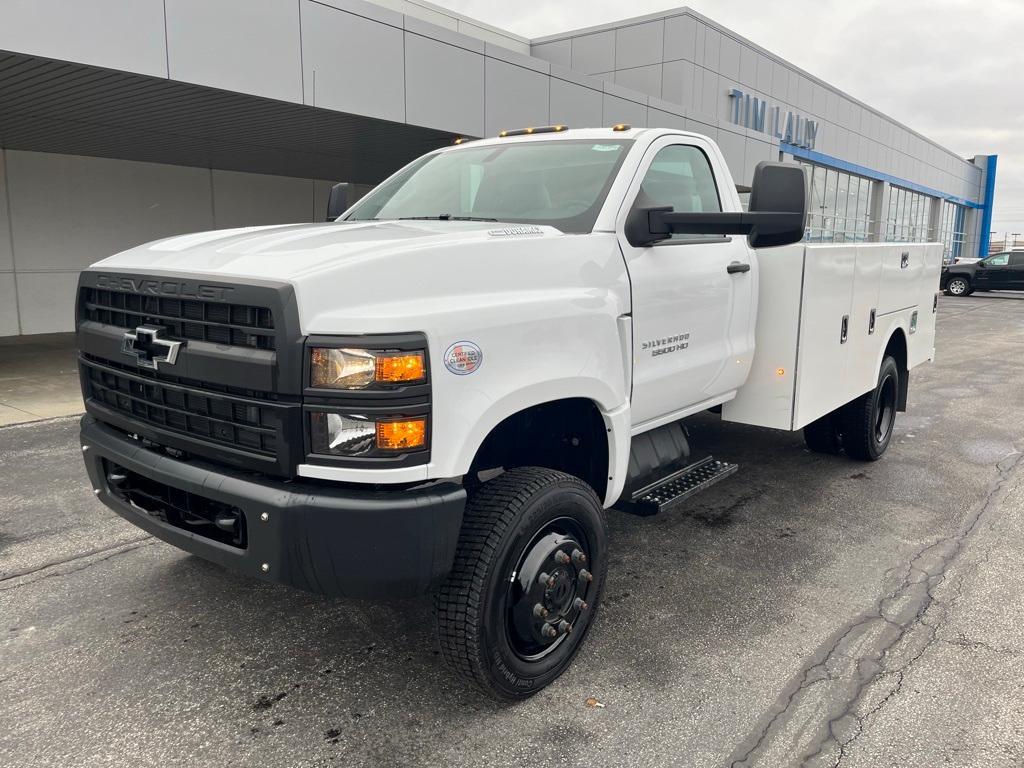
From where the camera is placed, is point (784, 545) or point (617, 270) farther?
point (784, 545)

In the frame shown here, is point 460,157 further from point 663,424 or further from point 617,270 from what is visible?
point 663,424

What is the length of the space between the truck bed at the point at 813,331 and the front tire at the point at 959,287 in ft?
92.8

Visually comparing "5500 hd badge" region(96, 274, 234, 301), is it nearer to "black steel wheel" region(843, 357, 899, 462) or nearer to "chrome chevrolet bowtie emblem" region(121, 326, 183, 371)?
"chrome chevrolet bowtie emblem" region(121, 326, 183, 371)

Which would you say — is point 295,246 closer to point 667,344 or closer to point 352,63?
point 667,344

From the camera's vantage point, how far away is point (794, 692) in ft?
9.60

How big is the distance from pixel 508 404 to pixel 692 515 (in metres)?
2.65

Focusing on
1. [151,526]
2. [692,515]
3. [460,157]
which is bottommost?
[692,515]

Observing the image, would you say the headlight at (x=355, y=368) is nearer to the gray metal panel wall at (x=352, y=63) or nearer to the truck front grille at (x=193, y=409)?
the truck front grille at (x=193, y=409)

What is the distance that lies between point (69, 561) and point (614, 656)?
9.52 feet

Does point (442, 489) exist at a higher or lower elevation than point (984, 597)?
higher

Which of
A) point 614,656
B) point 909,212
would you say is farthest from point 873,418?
point 909,212

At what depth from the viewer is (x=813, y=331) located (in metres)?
4.44

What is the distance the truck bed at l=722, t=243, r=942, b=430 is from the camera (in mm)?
4297

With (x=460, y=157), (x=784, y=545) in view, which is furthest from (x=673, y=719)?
(x=460, y=157)
